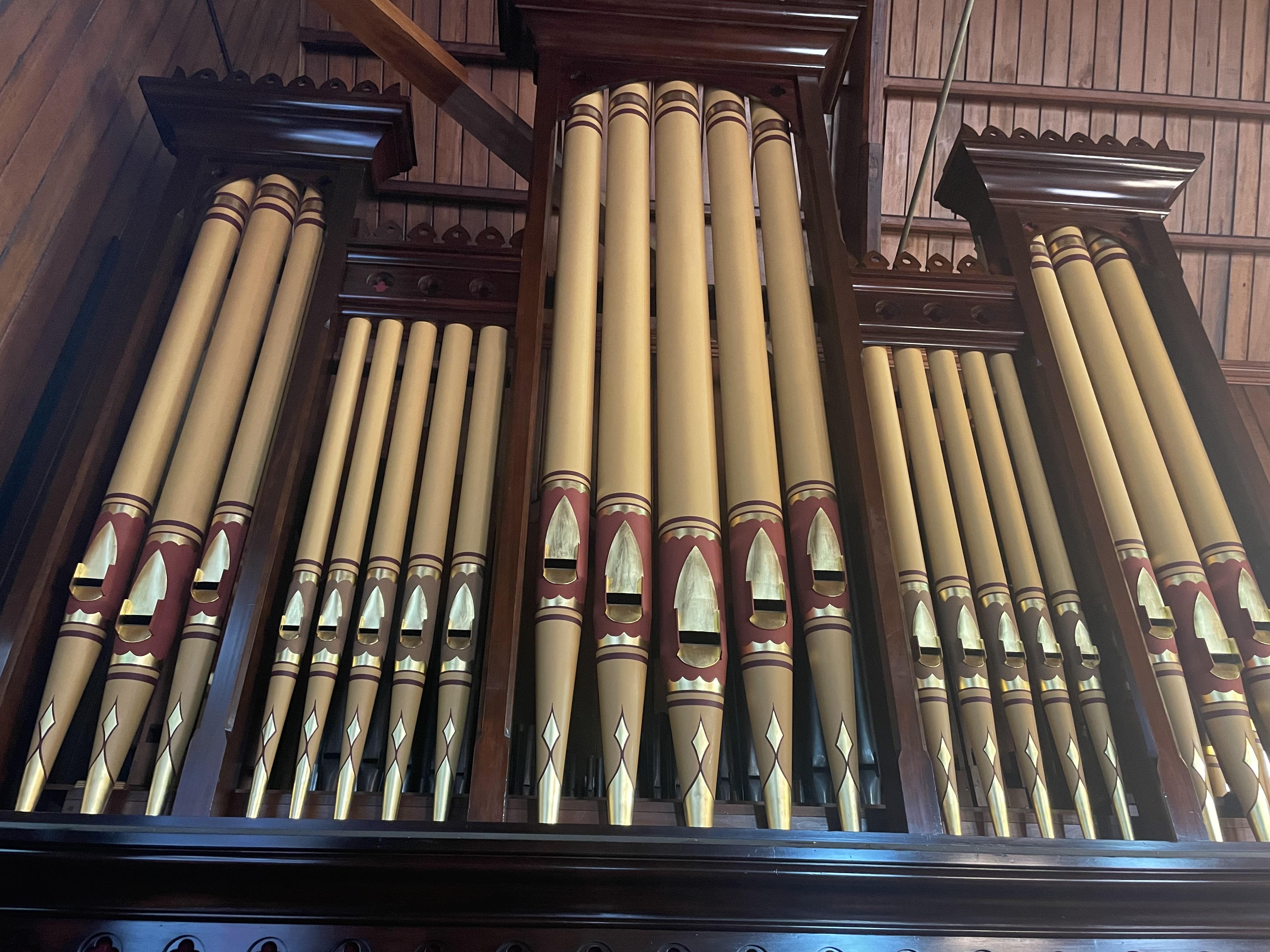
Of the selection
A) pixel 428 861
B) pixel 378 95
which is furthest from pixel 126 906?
pixel 378 95

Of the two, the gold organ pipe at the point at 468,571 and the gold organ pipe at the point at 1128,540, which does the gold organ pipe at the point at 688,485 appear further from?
the gold organ pipe at the point at 1128,540

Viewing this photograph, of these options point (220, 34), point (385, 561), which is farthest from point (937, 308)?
point (220, 34)

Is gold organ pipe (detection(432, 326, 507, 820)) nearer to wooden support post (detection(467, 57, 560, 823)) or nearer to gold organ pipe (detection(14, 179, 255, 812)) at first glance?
wooden support post (detection(467, 57, 560, 823))

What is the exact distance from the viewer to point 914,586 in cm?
272

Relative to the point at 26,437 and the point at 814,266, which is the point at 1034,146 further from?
the point at 26,437

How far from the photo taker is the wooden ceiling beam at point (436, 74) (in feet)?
11.3

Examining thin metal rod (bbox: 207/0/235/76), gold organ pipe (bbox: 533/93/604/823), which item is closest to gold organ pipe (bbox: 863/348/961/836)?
gold organ pipe (bbox: 533/93/604/823)

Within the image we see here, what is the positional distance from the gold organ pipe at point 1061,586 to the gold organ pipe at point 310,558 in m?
1.81

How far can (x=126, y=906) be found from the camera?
186 cm

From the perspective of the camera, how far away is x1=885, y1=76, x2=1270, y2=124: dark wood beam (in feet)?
17.0

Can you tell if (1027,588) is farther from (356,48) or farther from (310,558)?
(356,48)

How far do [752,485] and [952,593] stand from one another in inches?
24.4

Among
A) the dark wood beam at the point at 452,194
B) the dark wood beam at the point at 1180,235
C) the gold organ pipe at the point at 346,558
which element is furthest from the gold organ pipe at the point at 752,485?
the dark wood beam at the point at 1180,235

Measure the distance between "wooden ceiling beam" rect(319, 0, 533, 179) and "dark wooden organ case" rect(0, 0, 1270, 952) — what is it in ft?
0.55
